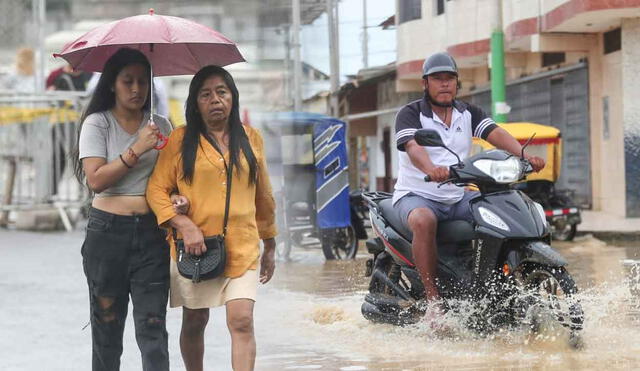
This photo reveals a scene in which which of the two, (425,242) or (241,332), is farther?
(425,242)

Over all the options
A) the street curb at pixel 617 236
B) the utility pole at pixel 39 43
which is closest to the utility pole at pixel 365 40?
the utility pole at pixel 39 43

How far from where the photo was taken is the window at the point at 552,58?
24625mm

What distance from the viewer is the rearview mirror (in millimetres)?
6645

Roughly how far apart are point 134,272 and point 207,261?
377mm

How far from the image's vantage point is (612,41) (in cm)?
2170

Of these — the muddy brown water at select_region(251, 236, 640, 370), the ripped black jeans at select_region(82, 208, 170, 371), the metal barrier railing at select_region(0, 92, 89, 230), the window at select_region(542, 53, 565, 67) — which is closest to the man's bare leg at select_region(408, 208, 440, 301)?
the muddy brown water at select_region(251, 236, 640, 370)

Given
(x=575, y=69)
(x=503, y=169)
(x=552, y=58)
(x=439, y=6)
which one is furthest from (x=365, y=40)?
(x=503, y=169)

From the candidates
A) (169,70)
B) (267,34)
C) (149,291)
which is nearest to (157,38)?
(169,70)

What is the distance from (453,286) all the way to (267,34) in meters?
9.22

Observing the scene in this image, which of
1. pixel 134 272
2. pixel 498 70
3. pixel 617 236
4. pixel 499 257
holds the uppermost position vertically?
pixel 498 70

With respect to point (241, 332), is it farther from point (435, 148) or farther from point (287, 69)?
point (287, 69)

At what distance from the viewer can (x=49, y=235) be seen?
17297mm

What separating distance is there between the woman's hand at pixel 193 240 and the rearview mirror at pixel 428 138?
76.3 inches

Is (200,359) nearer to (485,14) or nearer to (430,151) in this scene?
(430,151)
